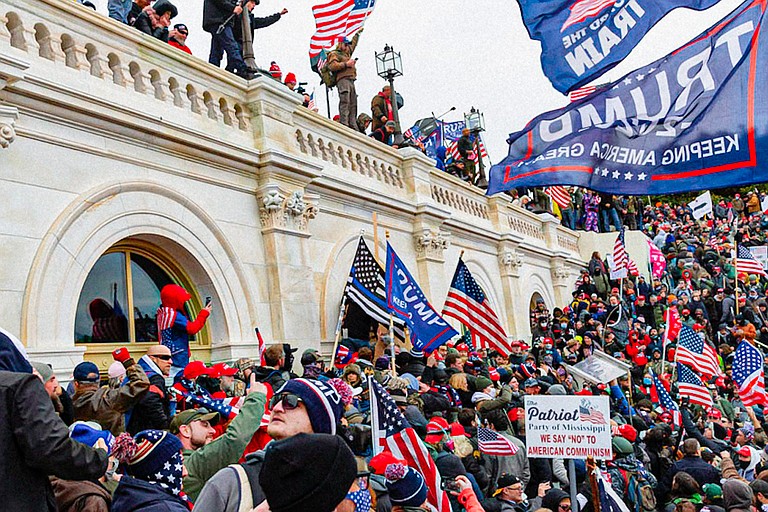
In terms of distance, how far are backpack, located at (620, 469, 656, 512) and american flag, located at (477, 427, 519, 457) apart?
1268mm

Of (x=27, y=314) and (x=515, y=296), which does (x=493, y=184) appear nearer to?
(x=27, y=314)

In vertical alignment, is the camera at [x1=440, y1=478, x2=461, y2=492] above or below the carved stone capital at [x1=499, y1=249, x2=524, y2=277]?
below

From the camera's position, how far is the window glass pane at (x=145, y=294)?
8.88 meters

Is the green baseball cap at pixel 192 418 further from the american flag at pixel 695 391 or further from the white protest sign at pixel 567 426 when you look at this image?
the american flag at pixel 695 391

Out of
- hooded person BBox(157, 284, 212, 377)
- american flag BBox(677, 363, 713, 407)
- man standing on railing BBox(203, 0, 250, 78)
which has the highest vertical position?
man standing on railing BBox(203, 0, 250, 78)

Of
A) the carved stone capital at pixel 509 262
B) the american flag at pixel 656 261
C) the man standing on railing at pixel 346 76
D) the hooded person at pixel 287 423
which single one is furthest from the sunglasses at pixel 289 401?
the american flag at pixel 656 261

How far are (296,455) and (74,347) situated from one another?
19.6 ft

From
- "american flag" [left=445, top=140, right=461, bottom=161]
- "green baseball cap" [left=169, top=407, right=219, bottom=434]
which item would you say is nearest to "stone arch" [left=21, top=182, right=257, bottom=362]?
"green baseball cap" [left=169, top=407, right=219, bottom=434]

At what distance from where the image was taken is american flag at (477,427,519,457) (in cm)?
672

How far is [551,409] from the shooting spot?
649cm

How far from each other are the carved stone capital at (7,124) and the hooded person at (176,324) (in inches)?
81.3

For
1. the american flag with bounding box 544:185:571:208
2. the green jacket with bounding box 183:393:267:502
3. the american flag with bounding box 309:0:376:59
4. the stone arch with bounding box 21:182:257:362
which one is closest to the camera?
the green jacket with bounding box 183:393:267:502

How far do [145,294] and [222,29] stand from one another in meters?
4.62

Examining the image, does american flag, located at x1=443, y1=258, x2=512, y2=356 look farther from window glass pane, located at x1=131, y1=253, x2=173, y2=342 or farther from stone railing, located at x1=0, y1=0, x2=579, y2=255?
window glass pane, located at x1=131, y1=253, x2=173, y2=342
